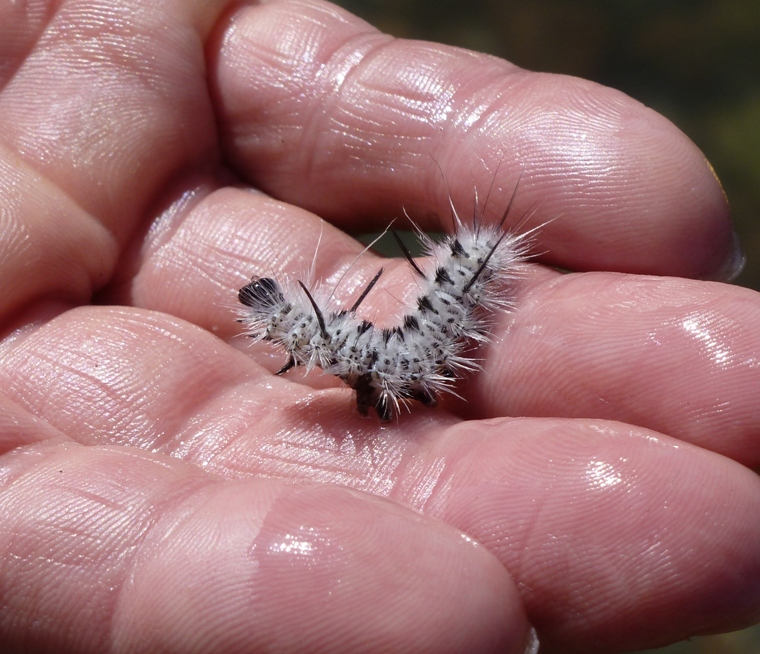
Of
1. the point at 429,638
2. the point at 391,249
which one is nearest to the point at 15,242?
the point at 429,638

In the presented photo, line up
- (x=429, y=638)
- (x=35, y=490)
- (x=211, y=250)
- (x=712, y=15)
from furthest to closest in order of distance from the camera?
(x=712, y=15) → (x=211, y=250) → (x=35, y=490) → (x=429, y=638)

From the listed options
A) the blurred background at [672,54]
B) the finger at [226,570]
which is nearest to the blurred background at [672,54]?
the blurred background at [672,54]

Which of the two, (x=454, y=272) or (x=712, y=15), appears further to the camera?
(x=712, y=15)

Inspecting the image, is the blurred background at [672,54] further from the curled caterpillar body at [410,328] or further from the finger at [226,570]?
the finger at [226,570]

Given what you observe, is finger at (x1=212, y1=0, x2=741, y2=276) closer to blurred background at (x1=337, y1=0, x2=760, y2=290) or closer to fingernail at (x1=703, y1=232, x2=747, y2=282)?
fingernail at (x1=703, y1=232, x2=747, y2=282)

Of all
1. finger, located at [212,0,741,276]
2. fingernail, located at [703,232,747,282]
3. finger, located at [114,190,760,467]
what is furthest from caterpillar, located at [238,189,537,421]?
fingernail, located at [703,232,747,282]

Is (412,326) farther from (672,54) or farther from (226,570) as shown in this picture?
(672,54)

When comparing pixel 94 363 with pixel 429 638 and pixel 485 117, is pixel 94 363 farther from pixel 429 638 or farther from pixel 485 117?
pixel 485 117
